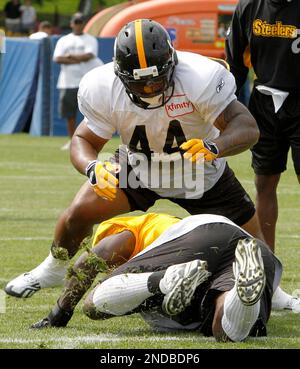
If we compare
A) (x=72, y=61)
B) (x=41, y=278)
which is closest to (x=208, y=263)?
(x=41, y=278)

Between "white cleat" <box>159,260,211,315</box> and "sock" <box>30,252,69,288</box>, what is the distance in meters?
1.20

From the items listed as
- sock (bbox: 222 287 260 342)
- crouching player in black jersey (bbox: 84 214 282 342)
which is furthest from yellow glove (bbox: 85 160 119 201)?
sock (bbox: 222 287 260 342)

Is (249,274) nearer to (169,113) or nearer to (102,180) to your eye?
(102,180)

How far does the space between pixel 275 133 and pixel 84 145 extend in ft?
4.77

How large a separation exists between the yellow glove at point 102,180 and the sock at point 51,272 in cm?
63

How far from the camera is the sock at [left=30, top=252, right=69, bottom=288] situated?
593 cm

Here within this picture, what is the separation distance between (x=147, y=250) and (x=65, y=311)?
1.61 ft

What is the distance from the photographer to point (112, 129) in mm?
5859

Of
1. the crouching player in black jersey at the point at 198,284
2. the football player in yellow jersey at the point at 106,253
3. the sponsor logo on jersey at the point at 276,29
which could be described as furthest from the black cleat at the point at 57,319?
the sponsor logo on jersey at the point at 276,29

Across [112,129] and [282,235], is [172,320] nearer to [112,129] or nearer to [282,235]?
[112,129]

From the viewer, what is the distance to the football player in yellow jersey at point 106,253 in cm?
525

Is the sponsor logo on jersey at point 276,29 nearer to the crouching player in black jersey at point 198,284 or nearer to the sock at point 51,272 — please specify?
the crouching player in black jersey at point 198,284

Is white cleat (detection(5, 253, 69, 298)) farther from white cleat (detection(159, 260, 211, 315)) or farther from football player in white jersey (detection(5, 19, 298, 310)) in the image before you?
white cleat (detection(159, 260, 211, 315))

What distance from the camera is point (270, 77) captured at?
669 centimetres
